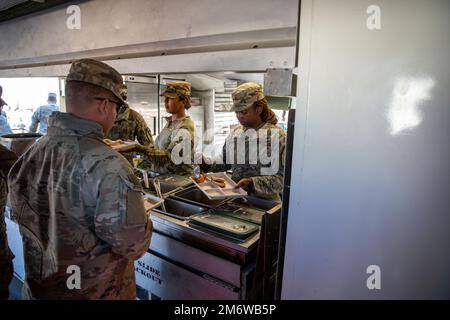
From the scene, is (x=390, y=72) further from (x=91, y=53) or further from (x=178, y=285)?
(x=91, y=53)

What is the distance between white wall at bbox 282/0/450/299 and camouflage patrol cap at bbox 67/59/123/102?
0.90 meters

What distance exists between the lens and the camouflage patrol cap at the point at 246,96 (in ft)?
7.60

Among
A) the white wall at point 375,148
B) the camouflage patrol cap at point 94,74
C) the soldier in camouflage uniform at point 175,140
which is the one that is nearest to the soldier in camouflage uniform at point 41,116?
the soldier in camouflage uniform at point 175,140

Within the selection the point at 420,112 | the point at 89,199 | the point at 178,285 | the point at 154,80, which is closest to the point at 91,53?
Result: the point at 89,199

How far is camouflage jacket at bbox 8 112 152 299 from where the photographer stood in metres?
1.22

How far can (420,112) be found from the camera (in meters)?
0.97

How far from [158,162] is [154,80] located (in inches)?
97.8

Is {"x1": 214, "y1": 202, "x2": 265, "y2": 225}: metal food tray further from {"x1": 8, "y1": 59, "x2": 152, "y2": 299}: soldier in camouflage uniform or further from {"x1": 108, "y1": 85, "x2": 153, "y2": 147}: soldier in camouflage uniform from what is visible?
{"x1": 108, "y1": 85, "x2": 153, "y2": 147}: soldier in camouflage uniform

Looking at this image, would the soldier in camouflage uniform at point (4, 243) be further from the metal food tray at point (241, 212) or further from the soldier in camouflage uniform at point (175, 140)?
the metal food tray at point (241, 212)

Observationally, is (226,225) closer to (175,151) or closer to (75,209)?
(75,209)

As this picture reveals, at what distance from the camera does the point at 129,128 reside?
132 inches

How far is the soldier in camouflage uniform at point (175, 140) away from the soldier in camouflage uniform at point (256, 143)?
50 cm

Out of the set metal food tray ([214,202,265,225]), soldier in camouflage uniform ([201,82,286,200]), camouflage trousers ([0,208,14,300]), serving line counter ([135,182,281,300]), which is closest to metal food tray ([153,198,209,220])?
serving line counter ([135,182,281,300])

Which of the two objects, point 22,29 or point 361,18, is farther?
point 22,29
